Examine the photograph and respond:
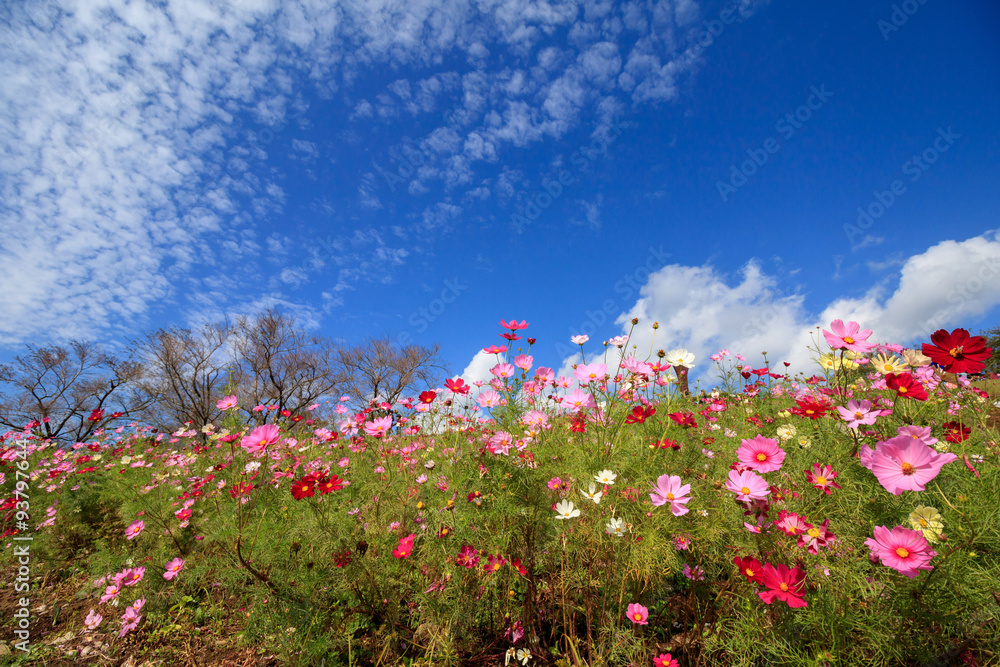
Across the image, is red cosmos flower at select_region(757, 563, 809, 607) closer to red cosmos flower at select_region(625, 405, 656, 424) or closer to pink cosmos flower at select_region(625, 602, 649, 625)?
pink cosmos flower at select_region(625, 602, 649, 625)

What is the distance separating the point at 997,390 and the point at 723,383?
476 cm

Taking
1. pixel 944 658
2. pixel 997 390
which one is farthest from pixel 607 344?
pixel 997 390

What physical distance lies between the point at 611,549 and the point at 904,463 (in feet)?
3.18

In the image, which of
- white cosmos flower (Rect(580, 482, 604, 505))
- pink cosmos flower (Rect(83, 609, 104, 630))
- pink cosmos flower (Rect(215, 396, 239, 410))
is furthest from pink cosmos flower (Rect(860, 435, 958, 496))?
pink cosmos flower (Rect(83, 609, 104, 630))

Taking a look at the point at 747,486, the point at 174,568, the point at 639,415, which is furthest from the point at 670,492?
the point at 174,568

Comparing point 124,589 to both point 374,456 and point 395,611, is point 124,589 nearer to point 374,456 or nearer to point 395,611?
point 374,456

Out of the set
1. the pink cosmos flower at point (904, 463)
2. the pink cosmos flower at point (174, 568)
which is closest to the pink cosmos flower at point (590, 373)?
the pink cosmos flower at point (904, 463)

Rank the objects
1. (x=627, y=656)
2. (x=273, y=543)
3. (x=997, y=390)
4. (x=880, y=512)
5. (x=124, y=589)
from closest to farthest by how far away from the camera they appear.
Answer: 1. (x=627, y=656)
2. (x=880, y=512)
3. (x=273, y=543)
4. (x=124, y=589)
5. (x=997, y=390)

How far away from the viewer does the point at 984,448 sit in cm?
202

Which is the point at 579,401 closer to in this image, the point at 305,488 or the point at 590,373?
the point at 590,373

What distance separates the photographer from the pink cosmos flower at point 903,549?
100 centimetres

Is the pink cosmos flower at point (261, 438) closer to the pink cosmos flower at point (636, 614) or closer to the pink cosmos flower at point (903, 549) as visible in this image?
the pink cosmos flower at point (636, 614)

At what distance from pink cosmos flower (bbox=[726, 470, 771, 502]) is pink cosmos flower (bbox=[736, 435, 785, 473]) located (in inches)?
3.3

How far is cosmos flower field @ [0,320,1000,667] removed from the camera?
3.86 ft
